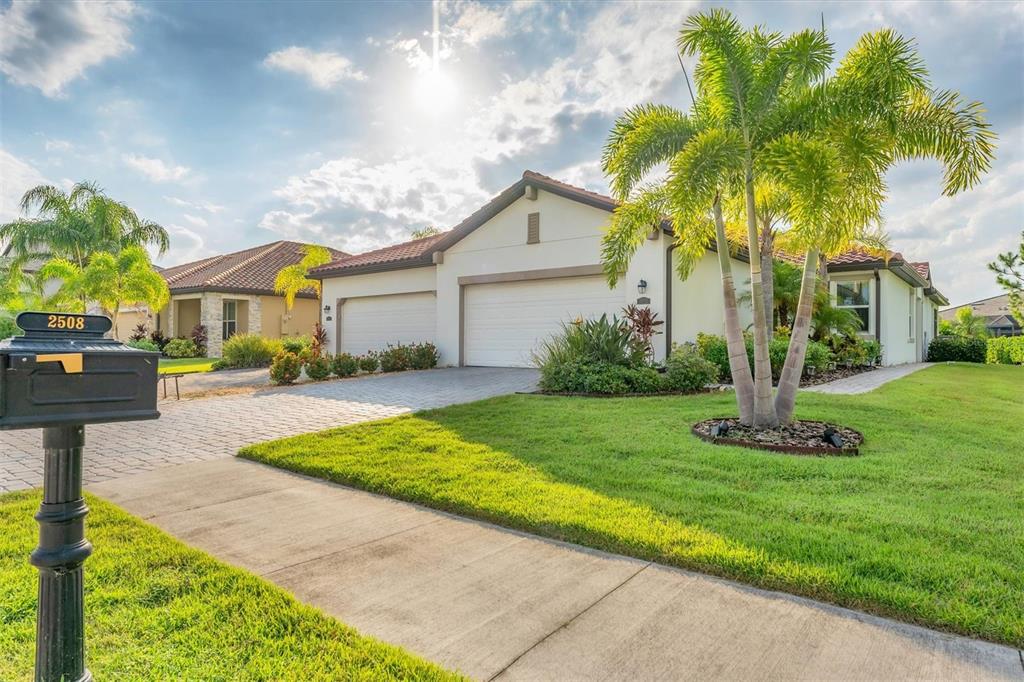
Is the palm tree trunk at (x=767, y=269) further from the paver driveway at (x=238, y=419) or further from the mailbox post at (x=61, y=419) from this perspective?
the mailbox post at (x=61, y=419)

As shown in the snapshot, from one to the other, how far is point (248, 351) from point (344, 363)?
5.80 meters

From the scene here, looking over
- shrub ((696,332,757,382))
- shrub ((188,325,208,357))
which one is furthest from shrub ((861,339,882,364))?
shrub ((188,325,208,357))

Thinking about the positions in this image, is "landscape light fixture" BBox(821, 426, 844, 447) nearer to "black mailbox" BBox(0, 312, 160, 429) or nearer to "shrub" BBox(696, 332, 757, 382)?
"shrub" BBox(696, 332, 757, 382)

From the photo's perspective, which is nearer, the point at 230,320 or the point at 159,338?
the point at 230,320

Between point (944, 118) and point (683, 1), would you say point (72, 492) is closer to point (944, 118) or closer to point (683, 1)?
point (944, 118)

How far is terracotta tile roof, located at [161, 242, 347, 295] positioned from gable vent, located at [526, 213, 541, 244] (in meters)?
15.1

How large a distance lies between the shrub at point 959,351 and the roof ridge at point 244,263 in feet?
105

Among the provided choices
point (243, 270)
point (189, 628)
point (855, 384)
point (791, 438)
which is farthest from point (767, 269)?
point (243, 270)

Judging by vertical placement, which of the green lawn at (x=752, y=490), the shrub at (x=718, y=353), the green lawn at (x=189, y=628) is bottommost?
the green lawn at (x=189, y=628)

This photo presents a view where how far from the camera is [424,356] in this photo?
1587 centimetres

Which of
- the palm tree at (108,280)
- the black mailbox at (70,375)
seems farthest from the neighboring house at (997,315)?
the black mailbox at (70,375)

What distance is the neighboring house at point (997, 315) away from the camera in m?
42.3

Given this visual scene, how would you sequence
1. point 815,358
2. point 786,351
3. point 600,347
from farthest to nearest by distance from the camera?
point 815,358 → point 786,351 → point 600,347

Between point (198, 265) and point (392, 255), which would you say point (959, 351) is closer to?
point (392, 255)
